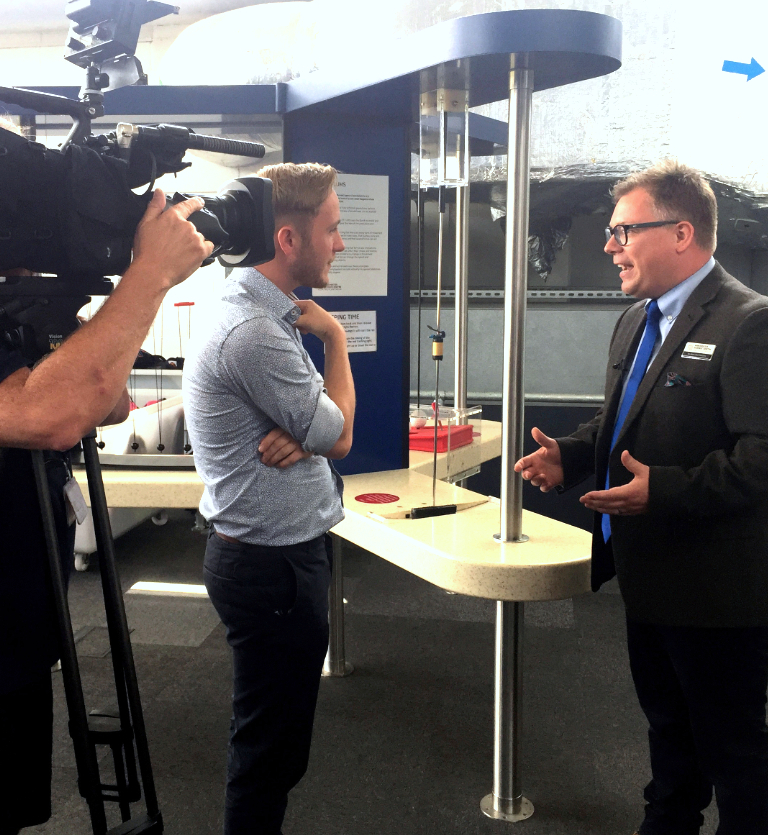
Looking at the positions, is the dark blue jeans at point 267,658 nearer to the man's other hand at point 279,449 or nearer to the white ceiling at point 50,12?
the man's other hand at point 279,449

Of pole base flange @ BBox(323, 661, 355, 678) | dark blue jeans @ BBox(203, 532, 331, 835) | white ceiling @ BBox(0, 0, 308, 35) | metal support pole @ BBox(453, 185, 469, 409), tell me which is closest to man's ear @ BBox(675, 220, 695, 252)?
dark blue jeans @ BBox(203, 532, 331, 835)

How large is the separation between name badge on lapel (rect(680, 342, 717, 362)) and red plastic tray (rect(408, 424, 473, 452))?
Result: 4.28 ft

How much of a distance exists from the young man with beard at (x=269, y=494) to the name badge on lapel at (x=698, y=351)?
0.67m

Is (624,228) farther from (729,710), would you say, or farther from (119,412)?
(119,412)

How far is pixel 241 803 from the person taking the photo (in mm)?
1483

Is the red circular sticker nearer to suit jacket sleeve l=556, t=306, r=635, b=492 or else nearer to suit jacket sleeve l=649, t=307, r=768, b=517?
suit jacket sleeve l=556, t=306, r=635, b=492

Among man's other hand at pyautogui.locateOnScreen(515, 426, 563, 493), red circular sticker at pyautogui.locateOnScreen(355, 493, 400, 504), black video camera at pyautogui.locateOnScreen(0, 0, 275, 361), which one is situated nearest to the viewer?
black video camera at pyautogui.locateOnScreen(0, 0, 275, 361)

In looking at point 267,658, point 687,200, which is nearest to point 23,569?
point 267,658

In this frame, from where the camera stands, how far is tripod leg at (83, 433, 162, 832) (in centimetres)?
100

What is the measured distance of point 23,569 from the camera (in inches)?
39.6

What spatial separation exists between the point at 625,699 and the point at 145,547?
264cm

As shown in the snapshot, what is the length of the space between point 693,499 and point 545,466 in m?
0.42

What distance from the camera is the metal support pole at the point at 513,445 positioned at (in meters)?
1.61

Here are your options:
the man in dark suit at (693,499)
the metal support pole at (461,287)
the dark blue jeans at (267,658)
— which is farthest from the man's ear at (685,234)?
the metal support pole at (461,287)
